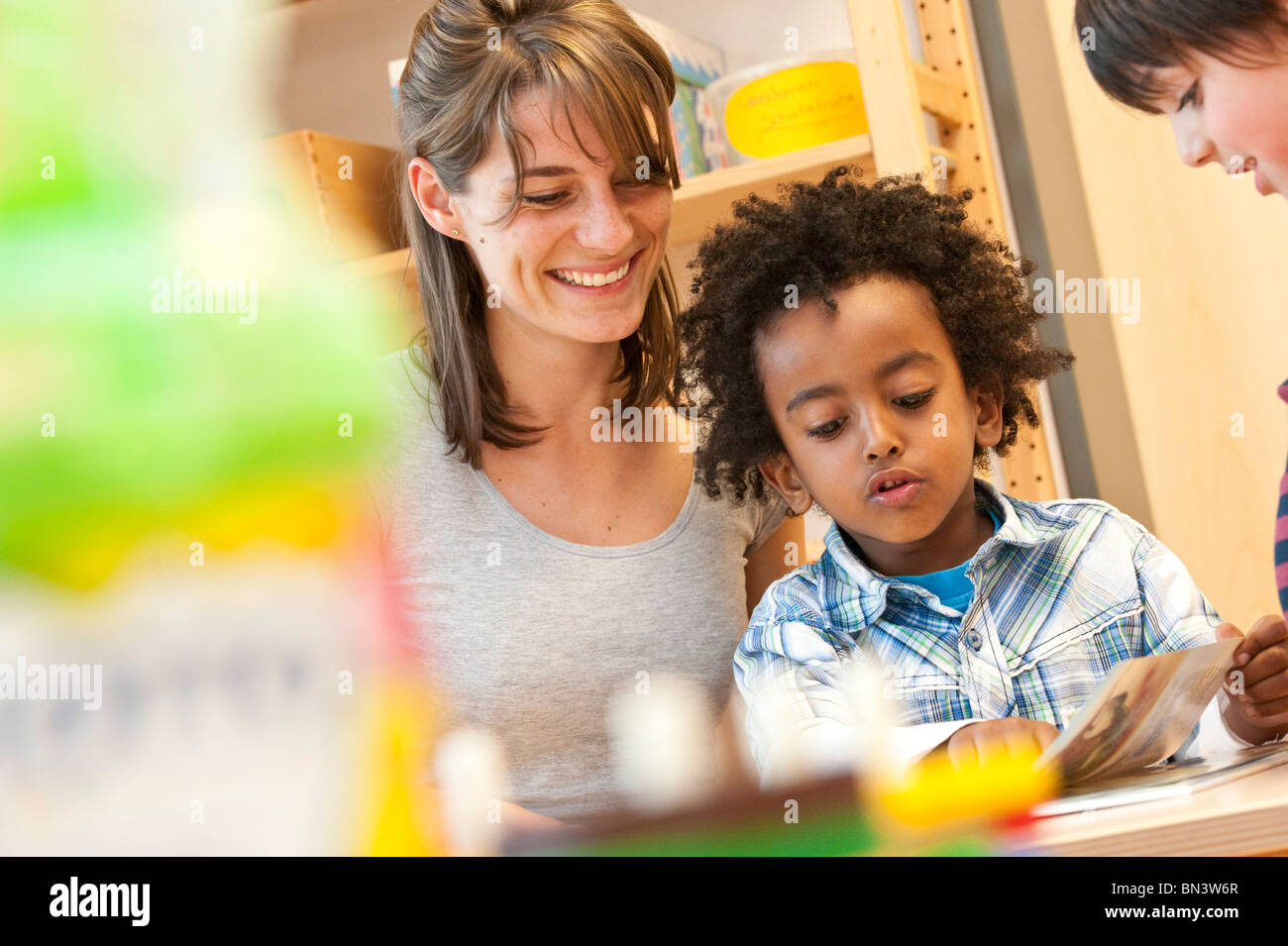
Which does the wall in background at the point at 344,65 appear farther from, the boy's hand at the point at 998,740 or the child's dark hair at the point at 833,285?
the boy's hand at the point at 998,740

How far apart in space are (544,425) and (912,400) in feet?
1.18

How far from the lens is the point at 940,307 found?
94cm

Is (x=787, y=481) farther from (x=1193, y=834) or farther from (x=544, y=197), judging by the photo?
(x=1193, y=834)

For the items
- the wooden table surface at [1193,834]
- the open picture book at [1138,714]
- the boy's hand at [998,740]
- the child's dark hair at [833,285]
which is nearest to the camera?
the wooden table surface at [1193,834]

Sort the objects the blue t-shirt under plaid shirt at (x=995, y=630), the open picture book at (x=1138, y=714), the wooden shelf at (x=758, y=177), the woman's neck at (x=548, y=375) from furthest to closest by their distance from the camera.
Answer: the wooden shelf at (x=758, y=177) → the woman's neck at (x=548, y=375) → the blue t-shirt under plaid shirt at (x=995, y=630) → the open picture book at (x=1138, y=714)

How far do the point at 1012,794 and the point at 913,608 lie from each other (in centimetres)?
36

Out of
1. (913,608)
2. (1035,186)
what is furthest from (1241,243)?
(913,608)

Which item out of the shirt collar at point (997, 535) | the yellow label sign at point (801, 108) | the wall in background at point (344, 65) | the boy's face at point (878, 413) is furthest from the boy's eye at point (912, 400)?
the wall in background at point (344, 65)

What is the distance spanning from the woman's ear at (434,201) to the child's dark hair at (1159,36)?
0.56 metres

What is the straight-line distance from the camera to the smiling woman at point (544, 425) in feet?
3.13

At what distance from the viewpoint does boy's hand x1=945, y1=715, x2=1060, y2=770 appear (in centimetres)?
61

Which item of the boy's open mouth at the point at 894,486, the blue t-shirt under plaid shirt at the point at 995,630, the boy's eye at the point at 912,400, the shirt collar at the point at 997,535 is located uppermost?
the boy's eye at the point at 912,400

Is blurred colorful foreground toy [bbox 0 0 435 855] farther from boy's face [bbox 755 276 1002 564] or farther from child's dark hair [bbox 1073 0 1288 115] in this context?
child's dark hair [bbox 1073 0 1288 115]

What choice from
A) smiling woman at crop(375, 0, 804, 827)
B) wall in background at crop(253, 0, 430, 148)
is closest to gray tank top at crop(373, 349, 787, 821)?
smiling woman at crop(375, 0, 804, 827)
